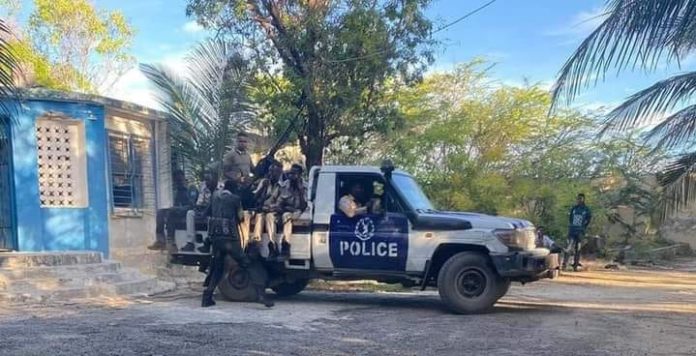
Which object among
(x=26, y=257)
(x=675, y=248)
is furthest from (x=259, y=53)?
(x=675, y=248)

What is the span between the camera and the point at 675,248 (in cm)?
2309

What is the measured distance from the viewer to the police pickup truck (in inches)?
393

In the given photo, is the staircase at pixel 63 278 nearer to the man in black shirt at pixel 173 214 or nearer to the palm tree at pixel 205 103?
the man in black shirt at pixel 173 214

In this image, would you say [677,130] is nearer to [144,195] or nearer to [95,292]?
[95,292]

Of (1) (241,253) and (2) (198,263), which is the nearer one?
(1) (241,253)

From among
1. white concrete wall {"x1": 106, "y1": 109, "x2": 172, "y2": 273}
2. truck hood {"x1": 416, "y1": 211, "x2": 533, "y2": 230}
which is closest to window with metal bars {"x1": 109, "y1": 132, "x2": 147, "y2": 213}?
white concrete wall {"x1": 106, "y1": 109, "x2": 172, "y2": 273}

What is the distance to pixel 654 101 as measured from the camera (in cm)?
1007

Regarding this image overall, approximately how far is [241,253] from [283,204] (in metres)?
0.99

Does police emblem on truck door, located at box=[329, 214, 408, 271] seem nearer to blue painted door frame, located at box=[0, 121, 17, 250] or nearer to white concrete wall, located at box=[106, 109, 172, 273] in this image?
white concrete wall, located at box=[106, 109, 172, 273]

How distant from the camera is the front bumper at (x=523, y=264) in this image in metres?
9.79

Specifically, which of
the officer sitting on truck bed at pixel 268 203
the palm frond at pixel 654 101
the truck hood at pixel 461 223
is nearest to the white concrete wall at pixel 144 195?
the officer sitting on truck bed at pixel 268 203

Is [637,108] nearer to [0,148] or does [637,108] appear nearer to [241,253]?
[241,253]

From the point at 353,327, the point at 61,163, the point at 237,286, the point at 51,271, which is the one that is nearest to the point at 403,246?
the point at 353,327

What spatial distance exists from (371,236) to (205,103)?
6.45 meters
